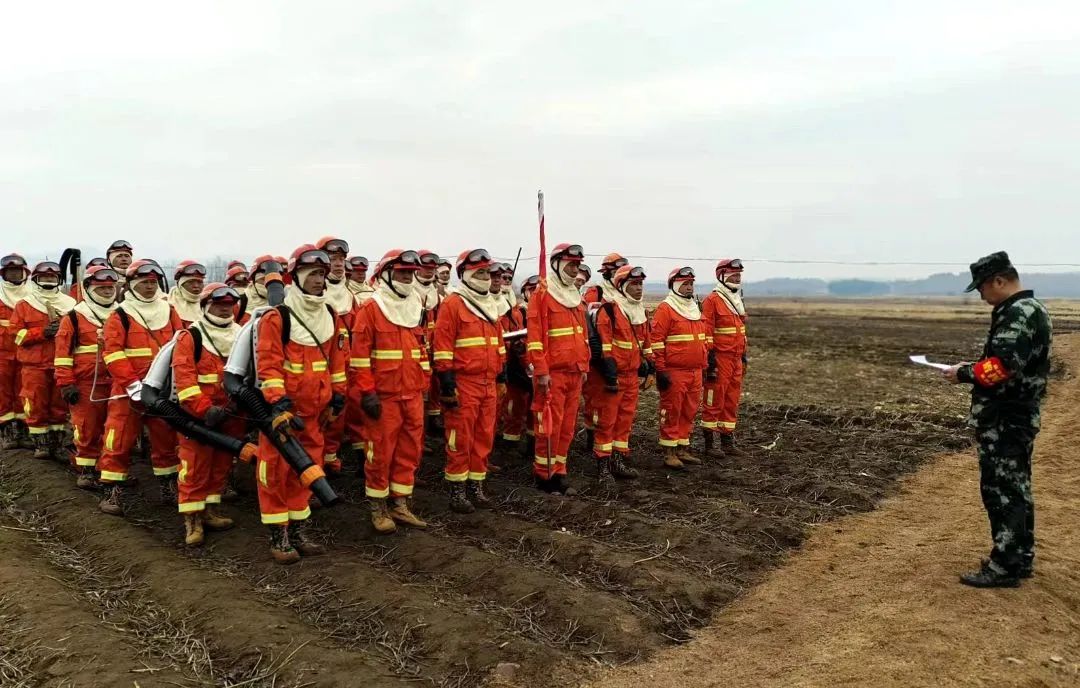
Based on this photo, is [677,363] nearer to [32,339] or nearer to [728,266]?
[728,266]

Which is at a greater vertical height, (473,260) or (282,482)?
(473,260)

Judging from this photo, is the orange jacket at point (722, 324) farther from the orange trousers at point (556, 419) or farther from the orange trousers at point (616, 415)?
the orange trousers at point (556, 419)

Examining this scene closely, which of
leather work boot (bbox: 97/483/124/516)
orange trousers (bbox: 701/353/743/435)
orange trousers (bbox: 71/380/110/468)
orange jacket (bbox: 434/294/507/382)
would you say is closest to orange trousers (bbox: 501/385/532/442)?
orange trousers (bbox: 701/353/743/435)

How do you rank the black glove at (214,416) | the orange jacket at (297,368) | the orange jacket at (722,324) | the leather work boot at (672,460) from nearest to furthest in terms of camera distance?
the orange jacket at (297,368)
the black glove at (214,416)
the leather work boot at (672,460)
the orange jacket at (722,324)

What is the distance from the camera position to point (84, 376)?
723 centimetres

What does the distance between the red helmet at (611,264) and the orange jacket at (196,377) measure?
175 inches

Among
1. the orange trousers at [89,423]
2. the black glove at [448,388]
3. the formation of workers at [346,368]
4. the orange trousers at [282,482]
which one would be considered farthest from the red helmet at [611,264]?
the orange trousers at [89,423]

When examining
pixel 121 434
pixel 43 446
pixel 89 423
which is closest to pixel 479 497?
pixel 121 434

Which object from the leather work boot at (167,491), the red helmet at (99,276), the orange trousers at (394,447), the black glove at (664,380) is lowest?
the leather work boot at (167,491)

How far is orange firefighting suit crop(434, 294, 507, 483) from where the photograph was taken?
21.3ft

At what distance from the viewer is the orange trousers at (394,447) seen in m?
6.10

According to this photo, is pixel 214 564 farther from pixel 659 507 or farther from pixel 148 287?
pixel 659 507

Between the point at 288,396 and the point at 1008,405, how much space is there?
16.4 ft

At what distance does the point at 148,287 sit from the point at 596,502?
185 inches
